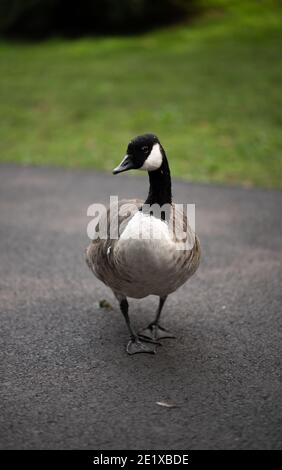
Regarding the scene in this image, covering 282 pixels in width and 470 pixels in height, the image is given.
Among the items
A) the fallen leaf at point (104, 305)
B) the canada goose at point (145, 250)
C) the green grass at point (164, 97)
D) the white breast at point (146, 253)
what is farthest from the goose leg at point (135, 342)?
the green grass at point (164, 97)

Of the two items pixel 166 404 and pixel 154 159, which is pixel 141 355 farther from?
pixel 154 159

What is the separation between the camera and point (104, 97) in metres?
13.9

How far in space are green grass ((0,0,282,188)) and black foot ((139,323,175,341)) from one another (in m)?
4.55

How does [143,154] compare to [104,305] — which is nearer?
[143,154]

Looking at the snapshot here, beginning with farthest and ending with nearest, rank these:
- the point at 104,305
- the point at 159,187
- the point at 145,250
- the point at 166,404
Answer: the point at 104,305
the point at 159,187
the point at 145,250
the point at 166,404

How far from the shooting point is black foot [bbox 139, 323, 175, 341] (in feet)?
13.1

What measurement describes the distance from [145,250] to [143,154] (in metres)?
0.62

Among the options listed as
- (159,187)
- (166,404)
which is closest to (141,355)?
(166,404)

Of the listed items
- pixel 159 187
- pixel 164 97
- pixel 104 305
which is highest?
pixel 164 97

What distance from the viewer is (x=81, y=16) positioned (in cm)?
2097

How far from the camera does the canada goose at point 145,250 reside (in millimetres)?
3336

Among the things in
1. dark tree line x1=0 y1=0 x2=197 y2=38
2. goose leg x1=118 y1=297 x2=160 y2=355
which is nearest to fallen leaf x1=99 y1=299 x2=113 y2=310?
goose leg x1=118 y1=297 x2=160 y2=355

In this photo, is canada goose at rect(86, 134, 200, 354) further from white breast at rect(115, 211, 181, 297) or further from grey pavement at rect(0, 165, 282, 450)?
grey pavement at rect(0, 165, 282, 450)

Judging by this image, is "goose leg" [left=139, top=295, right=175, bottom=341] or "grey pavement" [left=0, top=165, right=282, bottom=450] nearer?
"grey pavement" [left=0, top=165, right=282, bottom=450]
